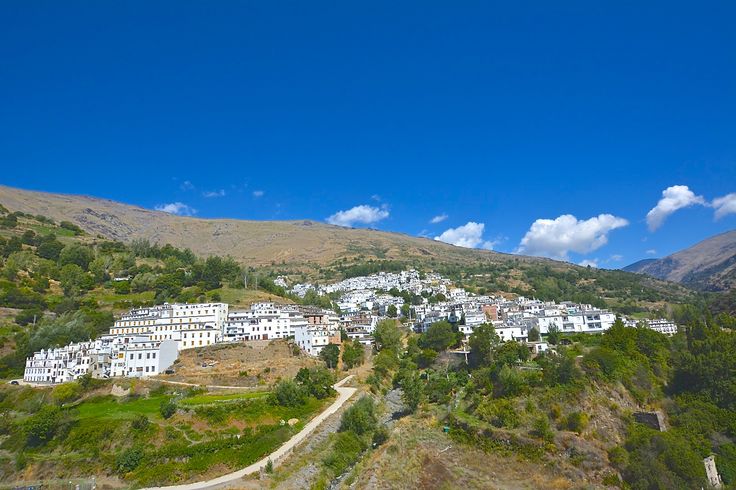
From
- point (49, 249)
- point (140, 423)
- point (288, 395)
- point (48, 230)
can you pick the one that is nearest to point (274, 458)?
point (288, 395)

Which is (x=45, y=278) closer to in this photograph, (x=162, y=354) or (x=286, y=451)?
(x=162, y=354)

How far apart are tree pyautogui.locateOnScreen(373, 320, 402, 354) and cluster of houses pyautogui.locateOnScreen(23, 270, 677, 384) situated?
3.50 metres

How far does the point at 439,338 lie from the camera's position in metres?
67.1

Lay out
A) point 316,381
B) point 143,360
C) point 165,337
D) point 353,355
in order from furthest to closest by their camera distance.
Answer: point 353,355 < point 165,337 < point 143,360 < point 316,381

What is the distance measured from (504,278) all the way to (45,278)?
117045 millimetres

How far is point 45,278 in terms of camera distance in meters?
85.8

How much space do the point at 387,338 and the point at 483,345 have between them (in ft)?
56.1

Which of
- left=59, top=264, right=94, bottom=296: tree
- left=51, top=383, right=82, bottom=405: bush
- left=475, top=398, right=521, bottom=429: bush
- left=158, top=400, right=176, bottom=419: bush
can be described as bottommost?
left=475, top=398, right=521, bottom=429: bush

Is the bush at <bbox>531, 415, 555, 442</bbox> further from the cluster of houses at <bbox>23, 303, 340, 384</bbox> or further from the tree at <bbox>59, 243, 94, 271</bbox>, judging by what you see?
the tree at <bbox>59, 243, 94, 271</bbox>

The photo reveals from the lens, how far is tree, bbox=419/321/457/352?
6681 centimetres

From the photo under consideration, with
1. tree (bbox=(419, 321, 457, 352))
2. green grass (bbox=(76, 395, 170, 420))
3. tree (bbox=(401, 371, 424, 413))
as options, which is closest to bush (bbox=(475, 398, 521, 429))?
tree (bbox=(401, 371, 424, 413))

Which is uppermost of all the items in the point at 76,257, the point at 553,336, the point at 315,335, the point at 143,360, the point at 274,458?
the point at 76,257

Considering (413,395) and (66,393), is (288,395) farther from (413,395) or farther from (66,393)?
(66,393)

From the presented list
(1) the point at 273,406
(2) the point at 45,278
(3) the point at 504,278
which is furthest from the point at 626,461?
(3) the point at 504,278
